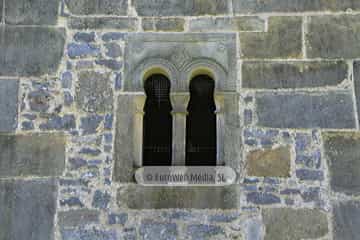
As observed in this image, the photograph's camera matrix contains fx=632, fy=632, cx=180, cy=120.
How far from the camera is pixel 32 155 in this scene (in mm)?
5359

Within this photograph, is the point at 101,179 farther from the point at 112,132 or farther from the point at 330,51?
the point at 330,51

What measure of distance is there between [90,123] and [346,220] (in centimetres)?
228

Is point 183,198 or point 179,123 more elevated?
point 179,123

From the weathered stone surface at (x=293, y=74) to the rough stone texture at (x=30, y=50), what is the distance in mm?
1667

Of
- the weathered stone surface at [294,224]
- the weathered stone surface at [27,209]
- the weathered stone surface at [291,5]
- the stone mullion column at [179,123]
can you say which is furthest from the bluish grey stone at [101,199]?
the weathered stone surface at [291,5]

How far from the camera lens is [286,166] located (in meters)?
5.24

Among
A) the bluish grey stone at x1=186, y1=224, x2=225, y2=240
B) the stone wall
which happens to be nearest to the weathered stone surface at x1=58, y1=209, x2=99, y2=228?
the stone wall

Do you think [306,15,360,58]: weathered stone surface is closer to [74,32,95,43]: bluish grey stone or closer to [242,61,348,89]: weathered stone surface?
[242,61,348,89]: weathered stone surface

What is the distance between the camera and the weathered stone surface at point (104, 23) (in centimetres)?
561

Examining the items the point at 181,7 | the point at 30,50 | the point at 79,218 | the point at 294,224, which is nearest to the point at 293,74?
the point at 181,7

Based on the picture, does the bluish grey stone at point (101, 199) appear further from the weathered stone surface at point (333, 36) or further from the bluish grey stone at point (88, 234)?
the weathered stone surface at point (333, 36)

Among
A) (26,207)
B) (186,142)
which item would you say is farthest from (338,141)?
(26,207)

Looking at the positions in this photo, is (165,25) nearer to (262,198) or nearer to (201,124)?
(201,124)

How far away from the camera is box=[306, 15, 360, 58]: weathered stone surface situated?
214 inches
